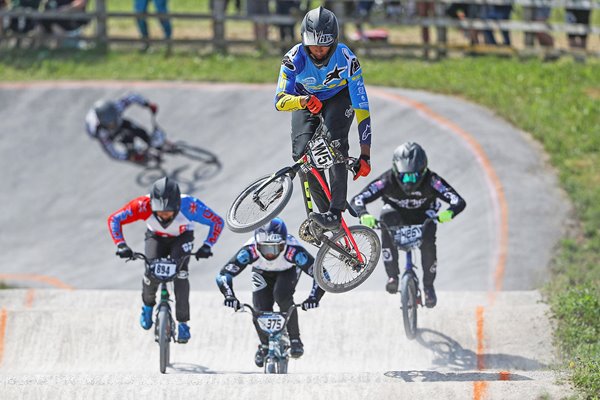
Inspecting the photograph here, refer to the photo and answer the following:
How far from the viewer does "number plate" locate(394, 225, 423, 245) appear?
1364 centimetres

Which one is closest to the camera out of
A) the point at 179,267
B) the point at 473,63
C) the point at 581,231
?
the point at 179,267

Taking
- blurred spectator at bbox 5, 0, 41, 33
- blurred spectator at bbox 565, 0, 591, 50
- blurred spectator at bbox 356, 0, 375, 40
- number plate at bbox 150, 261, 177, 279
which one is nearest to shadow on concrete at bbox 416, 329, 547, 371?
number plate at bbox 150, 261, 177, 279

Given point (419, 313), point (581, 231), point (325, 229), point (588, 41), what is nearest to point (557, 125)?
point (581, 231)

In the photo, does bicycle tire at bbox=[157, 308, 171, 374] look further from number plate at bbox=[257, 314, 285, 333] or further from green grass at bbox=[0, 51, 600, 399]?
green grass at bbox=[0, 51, 600, 399]

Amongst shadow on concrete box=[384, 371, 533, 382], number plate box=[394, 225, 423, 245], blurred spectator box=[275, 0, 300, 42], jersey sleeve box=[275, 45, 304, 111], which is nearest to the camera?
jersey sleeve box=[275, 45, 304, 111]

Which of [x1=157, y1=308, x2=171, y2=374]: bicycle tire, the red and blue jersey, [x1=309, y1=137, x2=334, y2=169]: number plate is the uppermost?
[x1=309, y1=137, x2=334, y2=169]: number plate

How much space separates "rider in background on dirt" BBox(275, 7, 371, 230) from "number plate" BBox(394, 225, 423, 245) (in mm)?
2783

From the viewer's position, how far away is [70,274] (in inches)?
778

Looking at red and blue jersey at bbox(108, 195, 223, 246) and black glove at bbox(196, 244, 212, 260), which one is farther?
red and blue jersey at bbox(108, 195, 223, 246)

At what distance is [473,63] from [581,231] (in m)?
7.91

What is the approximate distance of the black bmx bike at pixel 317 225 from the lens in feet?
35.1

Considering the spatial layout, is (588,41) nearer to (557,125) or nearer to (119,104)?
(557,125)

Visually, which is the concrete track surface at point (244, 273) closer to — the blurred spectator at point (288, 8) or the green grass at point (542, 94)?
the green grass at point (542, 94)

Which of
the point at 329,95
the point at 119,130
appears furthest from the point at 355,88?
the point at 119,130
